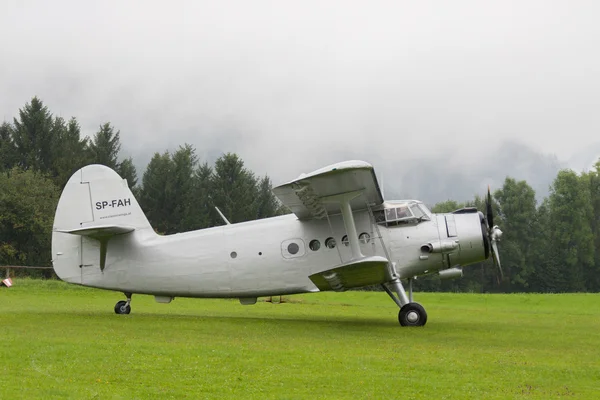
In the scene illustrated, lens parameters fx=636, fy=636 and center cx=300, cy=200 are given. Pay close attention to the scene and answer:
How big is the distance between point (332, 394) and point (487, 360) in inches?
157

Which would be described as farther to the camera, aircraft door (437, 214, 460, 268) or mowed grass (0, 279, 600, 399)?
aircraft door (437, 214, 460, 268)

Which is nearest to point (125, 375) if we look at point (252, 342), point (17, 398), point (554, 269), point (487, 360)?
point (17, 398)

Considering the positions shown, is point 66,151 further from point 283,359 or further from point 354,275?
point 283,359

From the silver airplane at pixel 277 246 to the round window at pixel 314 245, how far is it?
0.03 metres

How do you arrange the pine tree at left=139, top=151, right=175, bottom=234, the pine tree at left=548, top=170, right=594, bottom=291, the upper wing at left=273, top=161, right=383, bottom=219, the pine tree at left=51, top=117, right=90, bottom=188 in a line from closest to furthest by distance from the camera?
the upper wing at left=273, top=161, right=383, bottom=219
the pine tree at left=51, top=117, right=90, bottom=188
the pine tree at left=139, top=151, right=175, bottom=234
the pine tree at left=548, top=170, right=594, bottom=291

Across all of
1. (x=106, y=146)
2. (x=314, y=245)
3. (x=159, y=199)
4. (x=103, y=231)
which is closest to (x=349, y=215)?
(x=314, y=245)

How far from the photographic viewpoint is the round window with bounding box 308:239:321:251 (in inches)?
663

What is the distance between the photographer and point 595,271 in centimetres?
8200

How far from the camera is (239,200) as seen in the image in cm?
7431

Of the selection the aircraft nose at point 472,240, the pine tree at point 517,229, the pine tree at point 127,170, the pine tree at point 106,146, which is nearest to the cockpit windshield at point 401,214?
the aircraft nose at point 472,240

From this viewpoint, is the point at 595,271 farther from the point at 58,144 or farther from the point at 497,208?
the point at 58,144

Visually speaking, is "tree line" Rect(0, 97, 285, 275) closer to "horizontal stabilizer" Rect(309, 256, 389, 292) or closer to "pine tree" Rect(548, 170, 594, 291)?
"pine tree" Rect(548, 170, 594, 291)

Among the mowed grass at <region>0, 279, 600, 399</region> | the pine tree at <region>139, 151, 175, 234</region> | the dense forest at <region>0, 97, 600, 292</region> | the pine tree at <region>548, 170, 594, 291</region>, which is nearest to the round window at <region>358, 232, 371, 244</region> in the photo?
the mowed grass at <region>0, 279, 600, 399</region>

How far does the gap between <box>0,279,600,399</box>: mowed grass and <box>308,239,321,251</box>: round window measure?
1988 millimetres
